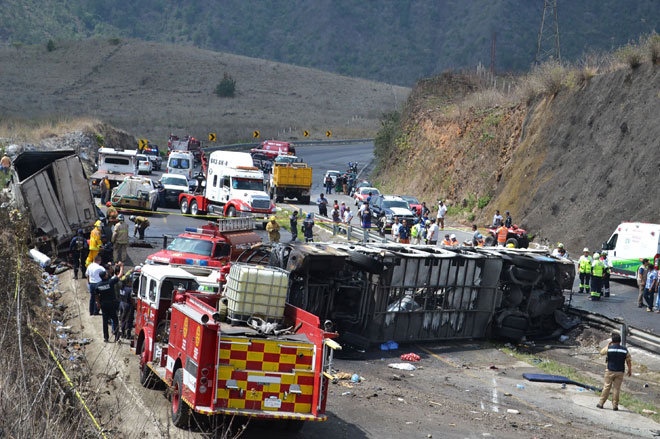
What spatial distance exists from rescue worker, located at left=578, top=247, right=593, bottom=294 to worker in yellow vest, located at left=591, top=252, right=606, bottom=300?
60cm

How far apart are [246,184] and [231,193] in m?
0.88

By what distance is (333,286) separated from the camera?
18219mm

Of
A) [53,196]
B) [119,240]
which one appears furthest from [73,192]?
[119,240]

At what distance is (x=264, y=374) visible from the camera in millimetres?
11469

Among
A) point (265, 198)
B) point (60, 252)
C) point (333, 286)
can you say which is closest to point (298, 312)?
point (333, 286)

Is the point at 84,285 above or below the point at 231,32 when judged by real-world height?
below

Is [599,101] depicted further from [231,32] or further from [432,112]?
→ [231,32]

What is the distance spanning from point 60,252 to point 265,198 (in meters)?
12.7

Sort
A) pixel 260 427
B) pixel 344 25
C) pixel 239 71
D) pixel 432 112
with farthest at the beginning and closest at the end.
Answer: pixel 344 25, pixel 239 71, pixel 432 112, pixel 260 427

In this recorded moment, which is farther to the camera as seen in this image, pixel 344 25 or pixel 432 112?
pixel 344 25

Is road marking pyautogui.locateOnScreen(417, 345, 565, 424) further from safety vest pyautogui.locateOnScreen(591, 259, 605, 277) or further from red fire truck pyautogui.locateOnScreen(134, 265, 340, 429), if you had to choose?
safety vest pyautogui.locateOnScreen(591, 259, 605, 277)

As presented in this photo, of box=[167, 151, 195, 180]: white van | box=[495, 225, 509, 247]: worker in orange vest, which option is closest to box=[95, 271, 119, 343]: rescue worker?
box=[495, 225, 509, 247]: worker in orange vest

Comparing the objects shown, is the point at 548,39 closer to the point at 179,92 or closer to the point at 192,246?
the point at 192,246

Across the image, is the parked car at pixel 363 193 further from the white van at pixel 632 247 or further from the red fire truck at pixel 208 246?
the red fire truck at pixel 208 246
